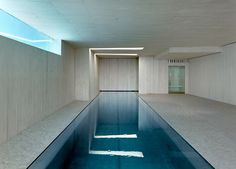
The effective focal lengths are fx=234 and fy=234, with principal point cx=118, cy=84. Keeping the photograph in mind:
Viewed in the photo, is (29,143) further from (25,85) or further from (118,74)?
(118,74)

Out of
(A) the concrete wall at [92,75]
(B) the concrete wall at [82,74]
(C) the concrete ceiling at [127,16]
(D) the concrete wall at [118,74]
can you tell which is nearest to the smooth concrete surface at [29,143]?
(C) the concrete ceiling at [127,16]

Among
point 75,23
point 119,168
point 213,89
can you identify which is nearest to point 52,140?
point 119,168

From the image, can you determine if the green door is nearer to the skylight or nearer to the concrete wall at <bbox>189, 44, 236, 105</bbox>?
the concrete wall at <bbox>189, 44, 236, 105</bbox>

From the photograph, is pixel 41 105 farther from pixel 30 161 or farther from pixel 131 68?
pixel 131 68

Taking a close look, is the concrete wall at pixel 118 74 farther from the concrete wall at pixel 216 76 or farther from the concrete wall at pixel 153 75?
the concrete wall at pixel 216 76

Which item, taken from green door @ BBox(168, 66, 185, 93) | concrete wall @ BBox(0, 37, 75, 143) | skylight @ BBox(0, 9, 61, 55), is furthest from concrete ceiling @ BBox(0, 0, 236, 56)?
green door @ BBox(168, 66, 185, 93)

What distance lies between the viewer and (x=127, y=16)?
224 inches

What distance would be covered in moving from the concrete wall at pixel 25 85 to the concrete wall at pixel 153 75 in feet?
30.6

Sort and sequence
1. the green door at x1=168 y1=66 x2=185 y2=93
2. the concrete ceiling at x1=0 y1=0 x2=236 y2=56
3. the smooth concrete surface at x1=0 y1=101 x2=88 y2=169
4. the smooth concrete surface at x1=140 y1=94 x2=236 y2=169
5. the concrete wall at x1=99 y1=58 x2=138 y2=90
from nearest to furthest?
the smooth concrete surface at x1=0 y1=101 x2=88 y2=169 < the smooth concrete surface at x1=140 y1=94 x2=236 y2=169 < the concrete ceiling at x1=0 y1=0 x2=236 y2=56 < the green door at x1=168 y1=66 x2=185 y2=93 < the concrete wall at x1=99 y1=58 x2=138 y2=90

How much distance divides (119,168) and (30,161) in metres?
1.31

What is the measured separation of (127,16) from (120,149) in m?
3.15

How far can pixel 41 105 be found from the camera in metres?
6.59

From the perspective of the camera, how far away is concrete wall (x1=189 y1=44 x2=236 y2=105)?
10523mm

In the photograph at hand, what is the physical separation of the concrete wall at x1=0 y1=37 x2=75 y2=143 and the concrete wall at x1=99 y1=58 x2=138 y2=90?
11.4 m
